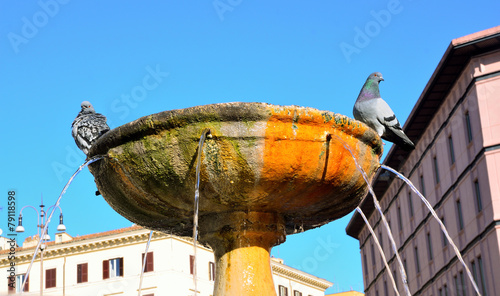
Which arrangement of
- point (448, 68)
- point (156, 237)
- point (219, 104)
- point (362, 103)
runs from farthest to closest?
point (156, 237)
point (448, 68)
point (362, 103)
point (219, 104)

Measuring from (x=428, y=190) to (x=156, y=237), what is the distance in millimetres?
20207

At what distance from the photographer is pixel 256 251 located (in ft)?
22.8

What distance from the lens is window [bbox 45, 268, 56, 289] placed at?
5059 cm

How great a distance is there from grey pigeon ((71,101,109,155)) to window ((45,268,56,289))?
145ft

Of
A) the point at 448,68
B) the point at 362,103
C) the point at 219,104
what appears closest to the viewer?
the point at 219,104

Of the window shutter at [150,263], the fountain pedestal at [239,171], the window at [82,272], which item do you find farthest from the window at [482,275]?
the window at [82,272]

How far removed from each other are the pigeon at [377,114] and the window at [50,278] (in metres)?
45.3

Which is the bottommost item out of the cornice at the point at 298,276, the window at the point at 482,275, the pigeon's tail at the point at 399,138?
the pigeon's tail at the point at 399,138

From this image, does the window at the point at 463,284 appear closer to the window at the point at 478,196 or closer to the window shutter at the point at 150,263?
the window at the point at 478,196

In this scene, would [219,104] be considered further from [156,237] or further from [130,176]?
[156,237]

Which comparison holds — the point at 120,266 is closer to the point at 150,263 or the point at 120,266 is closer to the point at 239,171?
the point at 150,263

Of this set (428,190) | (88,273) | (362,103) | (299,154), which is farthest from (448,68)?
(88,273)

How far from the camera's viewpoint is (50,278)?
5125 centimetres

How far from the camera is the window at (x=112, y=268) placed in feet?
163
